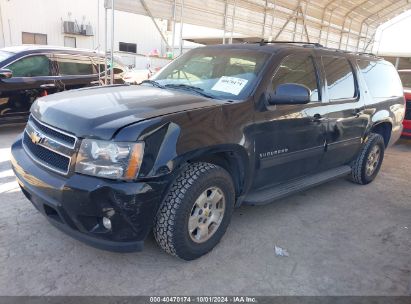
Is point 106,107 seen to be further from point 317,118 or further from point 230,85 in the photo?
point 317,118

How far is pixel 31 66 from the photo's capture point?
6.72m

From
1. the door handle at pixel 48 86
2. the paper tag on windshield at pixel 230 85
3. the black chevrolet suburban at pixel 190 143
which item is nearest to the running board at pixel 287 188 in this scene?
the black chevrolet suburban at pixel 190 143

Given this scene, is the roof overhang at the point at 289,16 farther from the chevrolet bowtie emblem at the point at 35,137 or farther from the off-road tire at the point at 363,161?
the off-road tire at the point at 363,161

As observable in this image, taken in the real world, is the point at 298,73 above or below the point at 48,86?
above

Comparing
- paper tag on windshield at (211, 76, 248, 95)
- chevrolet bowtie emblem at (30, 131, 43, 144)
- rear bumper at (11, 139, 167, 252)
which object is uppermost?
paper tag on windshield at (211, 76, 248, 95)

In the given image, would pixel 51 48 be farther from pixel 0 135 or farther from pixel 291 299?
pixel 291 299

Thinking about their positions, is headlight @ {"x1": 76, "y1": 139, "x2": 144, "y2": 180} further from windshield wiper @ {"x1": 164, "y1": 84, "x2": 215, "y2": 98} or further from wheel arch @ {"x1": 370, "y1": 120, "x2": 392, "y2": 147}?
wheel arch @ {"x1": 370, "y1": 120, "x2": 392, "y2": 147}

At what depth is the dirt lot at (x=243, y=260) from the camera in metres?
2.67

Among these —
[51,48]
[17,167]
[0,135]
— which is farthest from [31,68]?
[17,167]

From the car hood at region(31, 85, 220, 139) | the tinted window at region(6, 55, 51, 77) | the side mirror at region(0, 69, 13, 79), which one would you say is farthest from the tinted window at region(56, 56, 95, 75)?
the car hood at region(31, 85, 220, 139)

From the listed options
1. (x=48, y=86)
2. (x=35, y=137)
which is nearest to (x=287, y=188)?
(x=35, y=137)

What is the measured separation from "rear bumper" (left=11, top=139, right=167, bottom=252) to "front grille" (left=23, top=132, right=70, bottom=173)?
6 cm

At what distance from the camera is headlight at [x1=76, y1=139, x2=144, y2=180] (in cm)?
242

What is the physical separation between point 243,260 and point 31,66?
18.6 feet
